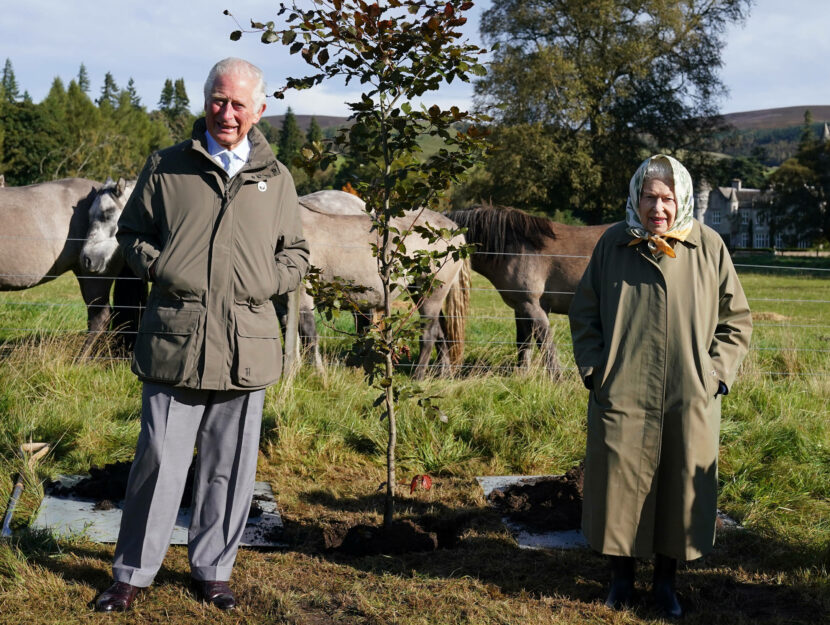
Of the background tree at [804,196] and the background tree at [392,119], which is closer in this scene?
the background tree at [392,119]

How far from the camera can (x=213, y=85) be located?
3.10m


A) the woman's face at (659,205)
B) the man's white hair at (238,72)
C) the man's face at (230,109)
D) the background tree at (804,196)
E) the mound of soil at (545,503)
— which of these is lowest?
the mound of soil at (545,503)

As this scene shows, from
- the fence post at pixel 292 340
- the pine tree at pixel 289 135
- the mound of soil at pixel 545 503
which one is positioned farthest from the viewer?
the pine tree at pixel 289 135

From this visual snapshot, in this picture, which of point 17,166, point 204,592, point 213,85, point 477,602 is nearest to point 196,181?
point 213,85

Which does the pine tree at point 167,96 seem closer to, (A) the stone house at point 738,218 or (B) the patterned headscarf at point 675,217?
(A) the stone house at point 738,218

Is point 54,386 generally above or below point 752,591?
above

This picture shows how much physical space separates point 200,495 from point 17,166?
6387 centimetres

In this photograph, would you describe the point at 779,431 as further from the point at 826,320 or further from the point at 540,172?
the point at 540,172

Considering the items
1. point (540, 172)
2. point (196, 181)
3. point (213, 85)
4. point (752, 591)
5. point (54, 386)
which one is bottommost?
point (752, 591)

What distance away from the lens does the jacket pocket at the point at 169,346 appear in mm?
3078

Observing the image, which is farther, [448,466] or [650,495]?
[448,466]

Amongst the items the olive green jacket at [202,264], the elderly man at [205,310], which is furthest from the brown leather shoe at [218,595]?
the olive green jacket at [202,264]

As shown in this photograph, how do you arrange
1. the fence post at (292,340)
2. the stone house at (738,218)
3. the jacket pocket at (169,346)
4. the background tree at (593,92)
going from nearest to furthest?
the jacket pocket at (169,346) < the fence post at (292,340) < the background tree at (593,92) < the stone house at (738,218)

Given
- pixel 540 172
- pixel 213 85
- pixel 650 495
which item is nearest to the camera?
pixel 213 85
